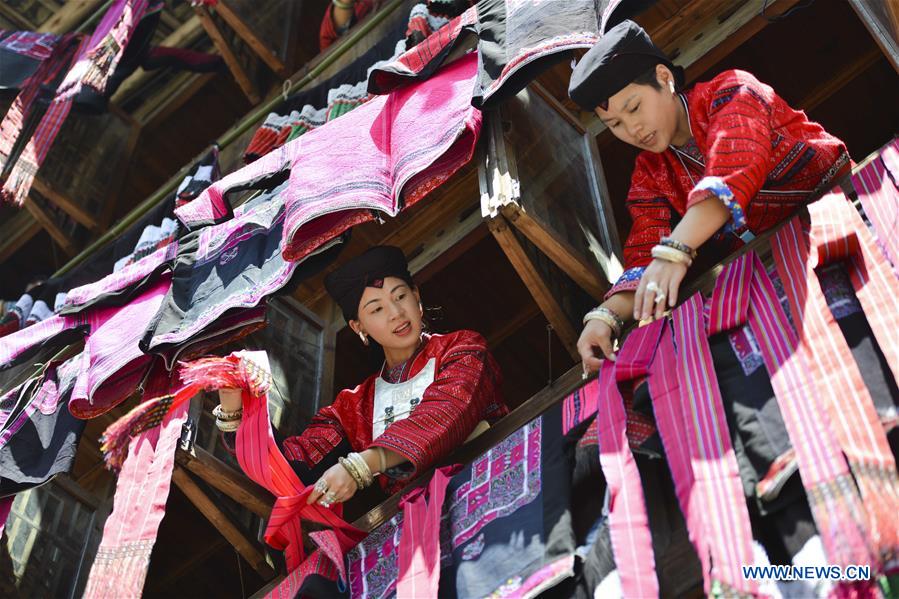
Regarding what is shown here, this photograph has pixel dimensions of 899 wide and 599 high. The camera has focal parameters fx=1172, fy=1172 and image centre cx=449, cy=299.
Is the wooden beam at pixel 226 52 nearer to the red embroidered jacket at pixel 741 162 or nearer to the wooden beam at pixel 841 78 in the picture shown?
the wooden beam at pixel 841 78

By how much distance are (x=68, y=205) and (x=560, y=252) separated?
414 cm

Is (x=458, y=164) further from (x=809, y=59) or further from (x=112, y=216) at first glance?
(x=112, y=216)

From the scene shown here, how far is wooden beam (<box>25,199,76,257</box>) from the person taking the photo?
687 centimetres

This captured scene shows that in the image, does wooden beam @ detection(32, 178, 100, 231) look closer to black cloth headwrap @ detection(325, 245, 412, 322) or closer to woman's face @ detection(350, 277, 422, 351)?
black cloth headwrap @ detection(325, 245, 412, 322)

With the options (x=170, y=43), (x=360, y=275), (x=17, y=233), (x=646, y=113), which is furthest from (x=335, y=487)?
(x=170, y=43)

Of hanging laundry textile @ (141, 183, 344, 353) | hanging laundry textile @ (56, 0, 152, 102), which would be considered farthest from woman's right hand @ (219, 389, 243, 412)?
hanging laundry textile @ (56, 0, 152, 102)

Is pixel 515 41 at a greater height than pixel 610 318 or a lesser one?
greater

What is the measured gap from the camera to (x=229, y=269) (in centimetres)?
439

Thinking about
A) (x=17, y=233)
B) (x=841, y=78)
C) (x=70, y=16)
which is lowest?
(x=841, y=78)

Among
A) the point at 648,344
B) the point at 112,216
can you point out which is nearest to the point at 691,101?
the point at 648,344

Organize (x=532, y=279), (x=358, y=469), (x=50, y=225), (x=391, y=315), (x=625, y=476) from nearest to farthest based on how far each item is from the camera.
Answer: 1. (x=625, y=476)
2. (x=358, y=469)
3. (x=532, y=279)
4. (x=391, y=315)
5. (x=50, y=225)

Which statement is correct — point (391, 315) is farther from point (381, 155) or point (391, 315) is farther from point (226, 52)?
point (226, 52)

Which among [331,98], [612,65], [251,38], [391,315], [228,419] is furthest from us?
[251,38]

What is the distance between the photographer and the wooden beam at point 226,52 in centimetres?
662
